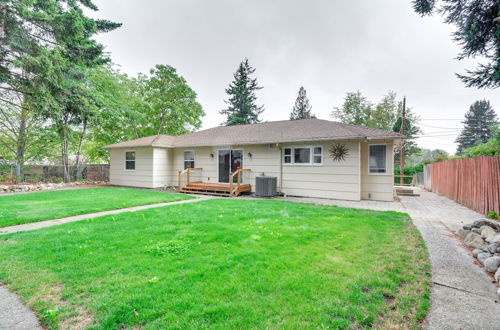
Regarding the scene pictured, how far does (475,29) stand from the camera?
22.6ft

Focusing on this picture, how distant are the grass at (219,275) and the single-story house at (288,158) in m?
4.58

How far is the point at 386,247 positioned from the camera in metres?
3.75

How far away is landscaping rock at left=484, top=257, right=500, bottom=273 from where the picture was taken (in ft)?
9.88

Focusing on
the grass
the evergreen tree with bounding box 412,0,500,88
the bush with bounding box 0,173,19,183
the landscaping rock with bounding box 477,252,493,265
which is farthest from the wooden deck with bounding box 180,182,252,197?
the bush with bounding box 0,173,19,183

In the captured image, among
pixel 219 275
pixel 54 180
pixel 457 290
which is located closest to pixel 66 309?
pixel 219 275

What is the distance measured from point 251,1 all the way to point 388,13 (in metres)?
6.35

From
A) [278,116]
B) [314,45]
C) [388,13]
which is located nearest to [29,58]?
[314,45]

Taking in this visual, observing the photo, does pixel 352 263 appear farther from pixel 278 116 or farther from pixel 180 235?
pixel 278 116

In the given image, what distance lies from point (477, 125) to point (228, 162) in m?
53.2

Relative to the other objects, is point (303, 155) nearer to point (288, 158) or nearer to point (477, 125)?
point (288, 158)

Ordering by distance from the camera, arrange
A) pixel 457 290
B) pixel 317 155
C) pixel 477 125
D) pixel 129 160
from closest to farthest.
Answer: pixel 457 290 → pixel 317 155 → pixel 129 160 → pixel 477 125

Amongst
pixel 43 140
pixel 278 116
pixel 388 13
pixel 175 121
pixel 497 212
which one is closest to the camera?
pixel 497 212

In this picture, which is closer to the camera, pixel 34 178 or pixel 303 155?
pixel 303 155

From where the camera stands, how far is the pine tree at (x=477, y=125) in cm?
4141
